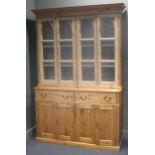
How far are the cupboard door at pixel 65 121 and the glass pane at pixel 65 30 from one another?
3.39 ft

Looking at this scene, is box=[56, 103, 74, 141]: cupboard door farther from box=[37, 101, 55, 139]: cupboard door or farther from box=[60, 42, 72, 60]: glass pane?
box=[60, 42, 72, 60]: glass pane

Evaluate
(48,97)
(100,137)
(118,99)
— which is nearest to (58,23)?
(48,97)

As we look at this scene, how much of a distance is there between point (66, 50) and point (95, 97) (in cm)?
86

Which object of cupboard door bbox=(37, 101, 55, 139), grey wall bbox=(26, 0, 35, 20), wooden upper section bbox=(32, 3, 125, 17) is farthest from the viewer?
grey wall bbox=(26, 0, 35, 20)

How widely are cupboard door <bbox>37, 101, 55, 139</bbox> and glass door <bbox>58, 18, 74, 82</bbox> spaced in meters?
0.48

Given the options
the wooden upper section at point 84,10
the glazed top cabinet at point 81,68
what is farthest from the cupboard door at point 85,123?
the wooden upper section at point 84,10

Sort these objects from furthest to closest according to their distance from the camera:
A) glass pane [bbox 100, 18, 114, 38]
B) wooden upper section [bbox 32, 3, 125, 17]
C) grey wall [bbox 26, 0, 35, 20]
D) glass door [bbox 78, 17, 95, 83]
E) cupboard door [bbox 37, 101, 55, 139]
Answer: grey wall [bbox 26, 0, 35, 20]
cupboard door [bbox 37, 101, 55, 139]
glass door [bbox 78, 17, 95, 83]
glass pane [bbox 100, 18, 114, 38]
wooden upper section [bbox 32, 3, 125, 17]

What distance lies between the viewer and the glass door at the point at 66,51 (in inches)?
140

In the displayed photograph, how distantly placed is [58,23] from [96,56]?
77 cm

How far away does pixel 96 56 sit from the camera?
3.41m

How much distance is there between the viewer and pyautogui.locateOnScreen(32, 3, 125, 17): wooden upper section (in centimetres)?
321

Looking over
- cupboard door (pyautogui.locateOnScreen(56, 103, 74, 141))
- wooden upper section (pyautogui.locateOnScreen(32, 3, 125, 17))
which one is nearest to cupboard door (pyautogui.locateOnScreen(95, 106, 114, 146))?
cupboard door (pyautogui.locateOnScreen(56, 103, 74, 141))
